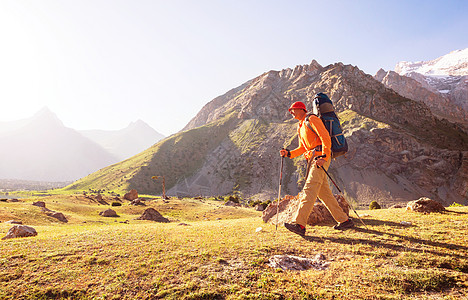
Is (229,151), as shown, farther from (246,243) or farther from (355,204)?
(246,243)

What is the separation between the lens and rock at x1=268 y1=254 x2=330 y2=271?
17.4 feet

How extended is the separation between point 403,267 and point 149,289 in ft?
18.7

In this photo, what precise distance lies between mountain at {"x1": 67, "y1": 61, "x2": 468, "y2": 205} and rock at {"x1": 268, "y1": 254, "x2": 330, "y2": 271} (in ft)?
355

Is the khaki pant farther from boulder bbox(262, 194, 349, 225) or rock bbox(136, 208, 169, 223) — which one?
rock bbox(136, 208, 169, 223)

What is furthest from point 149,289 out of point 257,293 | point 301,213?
point 301,213

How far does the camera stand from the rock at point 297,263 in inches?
208

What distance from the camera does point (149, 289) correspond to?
15.0 feet

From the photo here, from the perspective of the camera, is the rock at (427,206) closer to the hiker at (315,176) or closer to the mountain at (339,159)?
the hiker at (315,176)

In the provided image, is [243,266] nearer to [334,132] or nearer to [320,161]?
[320,161]

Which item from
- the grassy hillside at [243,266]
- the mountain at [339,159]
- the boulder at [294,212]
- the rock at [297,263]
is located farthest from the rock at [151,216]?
the mountain at [339,159]

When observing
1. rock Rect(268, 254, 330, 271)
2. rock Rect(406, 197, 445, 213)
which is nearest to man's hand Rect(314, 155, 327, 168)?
rock Rect(268, 254, 330, 271)

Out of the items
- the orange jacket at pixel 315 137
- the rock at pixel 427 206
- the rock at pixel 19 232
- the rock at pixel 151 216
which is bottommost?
the rock at pixel 151 216

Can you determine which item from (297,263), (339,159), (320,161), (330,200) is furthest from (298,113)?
(339,159)

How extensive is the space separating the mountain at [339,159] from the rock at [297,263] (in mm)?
108232
